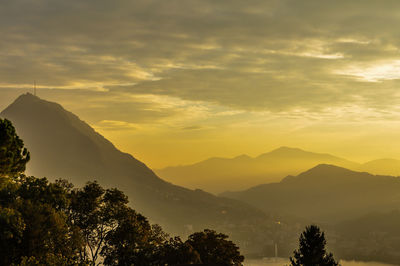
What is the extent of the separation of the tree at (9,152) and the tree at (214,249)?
31189 mm

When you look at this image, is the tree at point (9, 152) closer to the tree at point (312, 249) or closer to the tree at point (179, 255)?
the tree at point (179, 255)

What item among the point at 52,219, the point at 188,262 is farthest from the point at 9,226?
the point at 188,262

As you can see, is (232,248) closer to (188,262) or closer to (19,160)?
(188,262)

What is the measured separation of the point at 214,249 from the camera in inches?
2687

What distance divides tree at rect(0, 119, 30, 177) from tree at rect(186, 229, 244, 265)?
31.2 meters

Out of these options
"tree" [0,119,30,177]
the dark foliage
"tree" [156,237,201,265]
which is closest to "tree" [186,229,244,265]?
the dark foliage

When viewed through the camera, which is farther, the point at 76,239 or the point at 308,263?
the point at 308,263

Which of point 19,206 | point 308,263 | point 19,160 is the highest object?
point 19,160

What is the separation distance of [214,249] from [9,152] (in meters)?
34.7

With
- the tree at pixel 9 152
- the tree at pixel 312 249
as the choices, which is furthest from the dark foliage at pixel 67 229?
the tree at pixel 312 249

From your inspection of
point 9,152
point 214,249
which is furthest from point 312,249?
point 9,152

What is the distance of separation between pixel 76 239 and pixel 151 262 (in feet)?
55.1

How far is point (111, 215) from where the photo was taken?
191 feet

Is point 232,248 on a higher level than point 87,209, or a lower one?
lower
